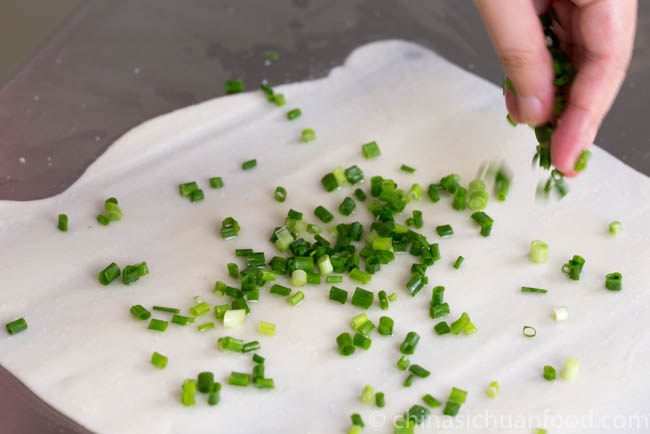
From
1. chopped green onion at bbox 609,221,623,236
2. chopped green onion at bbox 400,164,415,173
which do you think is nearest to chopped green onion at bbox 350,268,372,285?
chopped green onion at bbox 400,164,415,173

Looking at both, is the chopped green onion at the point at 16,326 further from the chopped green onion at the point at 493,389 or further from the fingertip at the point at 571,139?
the fingertip at the point at 571,139

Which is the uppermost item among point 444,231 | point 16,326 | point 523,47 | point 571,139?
point 523,47

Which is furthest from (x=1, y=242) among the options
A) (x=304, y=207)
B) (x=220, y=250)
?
(x=304, y=207)

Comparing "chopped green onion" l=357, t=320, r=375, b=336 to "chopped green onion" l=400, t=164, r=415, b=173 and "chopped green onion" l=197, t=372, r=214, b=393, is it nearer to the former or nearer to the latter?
"chopped green onion" l=197, t=372, r=214, b=393

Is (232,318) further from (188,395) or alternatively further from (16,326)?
(16,326)

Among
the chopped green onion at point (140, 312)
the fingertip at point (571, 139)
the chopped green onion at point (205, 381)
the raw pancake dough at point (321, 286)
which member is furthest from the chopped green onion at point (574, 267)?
the chopped green onion at point (140, 312)

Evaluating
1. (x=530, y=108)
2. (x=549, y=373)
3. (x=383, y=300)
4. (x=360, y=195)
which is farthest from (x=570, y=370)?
(x=360, y=195)
